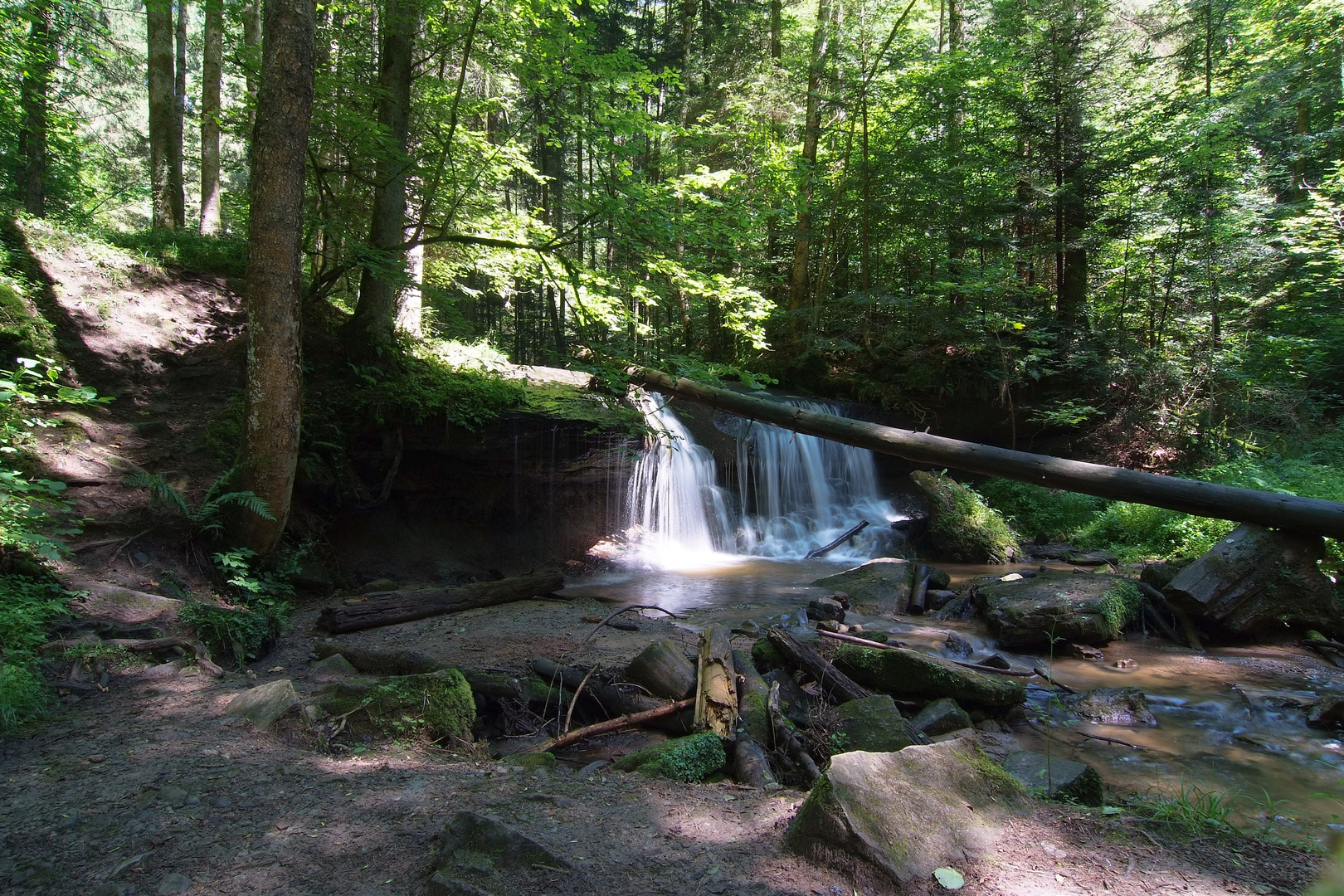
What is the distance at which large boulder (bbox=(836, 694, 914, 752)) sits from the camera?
383 cm

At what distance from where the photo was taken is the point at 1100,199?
14.2 m

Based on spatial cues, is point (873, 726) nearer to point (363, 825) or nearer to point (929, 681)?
point (929, 681)

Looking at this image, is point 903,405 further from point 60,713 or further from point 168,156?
point 168,156

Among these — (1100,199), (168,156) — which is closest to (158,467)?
(168,156)

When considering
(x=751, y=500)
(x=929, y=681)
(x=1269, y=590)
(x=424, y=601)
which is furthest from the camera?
(x=751, y=500)

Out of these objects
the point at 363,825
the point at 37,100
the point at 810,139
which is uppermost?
the point at 810,139

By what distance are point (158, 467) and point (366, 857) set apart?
6912 millimetres

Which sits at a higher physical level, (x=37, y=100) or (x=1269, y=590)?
Answer: (x=37, y=100)

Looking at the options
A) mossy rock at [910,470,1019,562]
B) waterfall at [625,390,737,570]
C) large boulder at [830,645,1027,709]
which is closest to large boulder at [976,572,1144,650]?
large boulder at [830,645,1027,709]

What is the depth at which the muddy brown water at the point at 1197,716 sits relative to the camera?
3.79 meters

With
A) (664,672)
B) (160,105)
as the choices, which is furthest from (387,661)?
(160,105)

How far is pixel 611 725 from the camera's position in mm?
3965

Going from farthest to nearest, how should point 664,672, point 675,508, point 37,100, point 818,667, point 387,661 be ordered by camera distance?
point 675,508 → point 37,100 → point 818,667 → point 387,661 → point 664,672

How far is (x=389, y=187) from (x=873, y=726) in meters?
9.96
